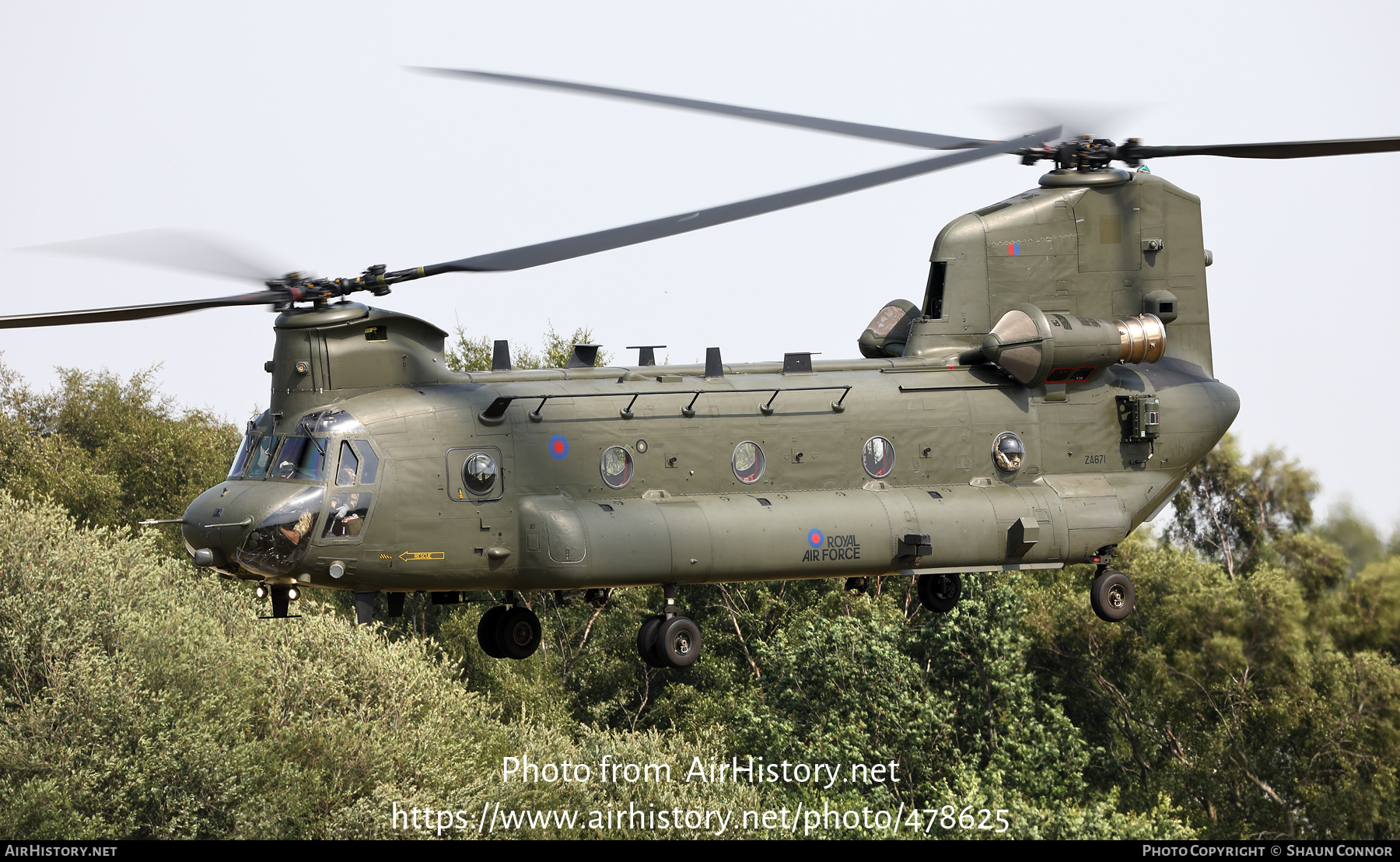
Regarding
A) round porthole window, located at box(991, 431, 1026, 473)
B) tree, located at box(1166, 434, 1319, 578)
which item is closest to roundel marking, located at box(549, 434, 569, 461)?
round porthole window, located at box(991, 431, 1026, 473)

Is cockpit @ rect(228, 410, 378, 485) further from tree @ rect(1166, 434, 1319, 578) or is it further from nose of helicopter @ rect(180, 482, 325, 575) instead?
tree @ rect(1166, 434, 1319, 578)

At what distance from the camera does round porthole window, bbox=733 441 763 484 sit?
21.2 meters

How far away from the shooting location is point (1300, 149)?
22.1 metres

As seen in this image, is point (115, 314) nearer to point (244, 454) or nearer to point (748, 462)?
point (244, 454)

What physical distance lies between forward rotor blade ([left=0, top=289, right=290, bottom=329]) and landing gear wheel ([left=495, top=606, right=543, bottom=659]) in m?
5.69

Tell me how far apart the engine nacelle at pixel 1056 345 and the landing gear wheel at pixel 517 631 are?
7.76 metres

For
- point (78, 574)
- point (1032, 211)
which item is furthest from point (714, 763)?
point (1032, 211)

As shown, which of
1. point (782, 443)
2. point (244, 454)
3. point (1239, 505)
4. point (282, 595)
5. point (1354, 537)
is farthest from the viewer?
point (1239, 505)

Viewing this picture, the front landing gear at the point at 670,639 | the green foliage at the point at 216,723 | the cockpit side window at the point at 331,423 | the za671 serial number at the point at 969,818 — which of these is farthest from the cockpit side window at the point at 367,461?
the za671 serial number at the point at 969,818

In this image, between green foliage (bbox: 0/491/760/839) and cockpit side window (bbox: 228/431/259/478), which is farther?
green foliage (bbox: 0/491/760/839)

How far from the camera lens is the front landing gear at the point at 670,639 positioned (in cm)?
2053

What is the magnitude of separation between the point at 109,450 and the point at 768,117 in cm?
5798

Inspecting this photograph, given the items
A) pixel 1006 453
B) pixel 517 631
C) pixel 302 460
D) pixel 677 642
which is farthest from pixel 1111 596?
pixel 302 460

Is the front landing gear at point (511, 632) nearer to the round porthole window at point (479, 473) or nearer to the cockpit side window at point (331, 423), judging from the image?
the round porthole window at point (479, 473)
